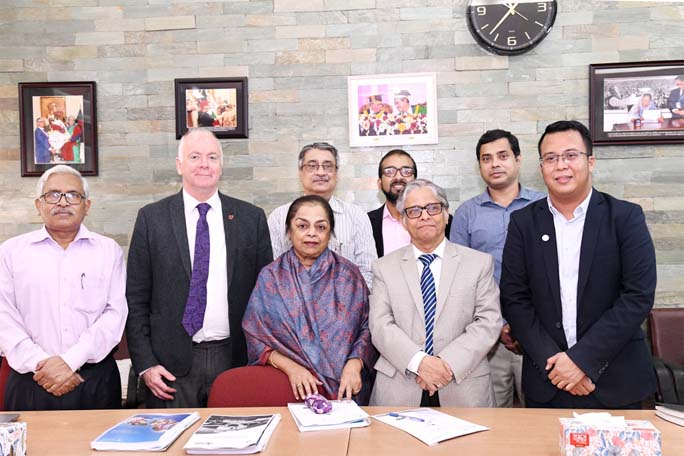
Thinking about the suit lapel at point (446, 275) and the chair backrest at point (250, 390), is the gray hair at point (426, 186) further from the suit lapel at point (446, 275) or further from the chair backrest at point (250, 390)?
the chair backrest at point (250, 390)

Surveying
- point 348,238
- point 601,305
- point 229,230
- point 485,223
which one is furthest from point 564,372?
point 229,230

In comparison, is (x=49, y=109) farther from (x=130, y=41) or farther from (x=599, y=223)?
(x=599, y=223)

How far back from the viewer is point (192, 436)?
1636mm

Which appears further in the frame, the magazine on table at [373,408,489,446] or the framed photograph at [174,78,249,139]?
the framed photograph at [174,78,249,139]

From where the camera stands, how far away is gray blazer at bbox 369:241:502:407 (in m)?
2.24

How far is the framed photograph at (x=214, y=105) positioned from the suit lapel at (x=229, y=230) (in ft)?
4.84

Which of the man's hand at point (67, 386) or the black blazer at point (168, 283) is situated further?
the black blazer at point (168, 283)

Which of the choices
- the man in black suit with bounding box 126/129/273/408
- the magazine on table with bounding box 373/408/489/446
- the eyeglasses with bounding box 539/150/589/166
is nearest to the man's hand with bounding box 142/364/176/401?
the man in black suit with bounding box 126/129/273/408

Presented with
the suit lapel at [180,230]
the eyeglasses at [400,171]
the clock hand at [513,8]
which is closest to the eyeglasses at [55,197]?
the suit lapel at [180,230]

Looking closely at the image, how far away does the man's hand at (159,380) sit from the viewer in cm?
244

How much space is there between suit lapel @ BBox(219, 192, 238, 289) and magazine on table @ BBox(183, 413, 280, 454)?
0.85m

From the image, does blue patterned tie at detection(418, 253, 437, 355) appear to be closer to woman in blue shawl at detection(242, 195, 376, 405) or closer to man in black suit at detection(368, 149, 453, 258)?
woman in blue shawl at detection(242, 195, 376, 405)

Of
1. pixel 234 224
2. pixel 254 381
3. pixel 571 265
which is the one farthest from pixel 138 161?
pixel 571 265

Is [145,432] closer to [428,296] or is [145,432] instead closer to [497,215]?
[428,296]
